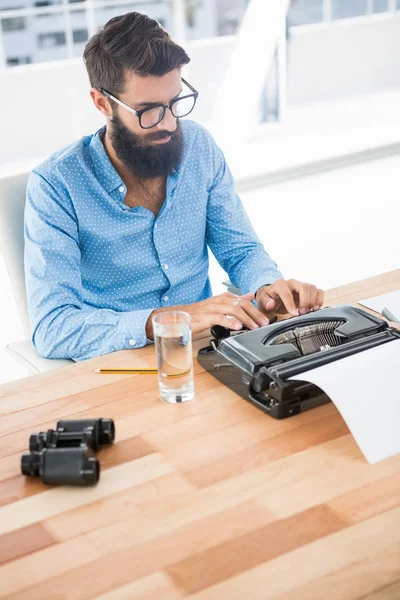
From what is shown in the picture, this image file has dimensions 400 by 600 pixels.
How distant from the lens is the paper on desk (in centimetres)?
A: 120

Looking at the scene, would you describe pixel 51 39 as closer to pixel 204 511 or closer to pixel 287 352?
pixel 287 352

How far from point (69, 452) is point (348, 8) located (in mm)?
9411

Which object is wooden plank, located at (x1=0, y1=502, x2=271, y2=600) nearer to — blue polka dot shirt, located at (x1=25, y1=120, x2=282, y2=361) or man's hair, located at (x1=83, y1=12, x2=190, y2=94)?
blue polka dot shirt, located at (x1=25, y1=120, x2=282, y2=361)

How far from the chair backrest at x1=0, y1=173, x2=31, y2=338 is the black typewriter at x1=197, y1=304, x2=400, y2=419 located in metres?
0.69

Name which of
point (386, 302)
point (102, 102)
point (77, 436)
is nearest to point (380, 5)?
point (102, 102)

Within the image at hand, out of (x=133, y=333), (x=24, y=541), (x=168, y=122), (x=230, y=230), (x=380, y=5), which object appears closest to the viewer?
(x=24, y=541)

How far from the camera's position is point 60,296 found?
6.01ft

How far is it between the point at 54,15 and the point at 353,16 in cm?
362

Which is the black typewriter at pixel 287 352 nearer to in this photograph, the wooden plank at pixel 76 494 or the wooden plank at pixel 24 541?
the wooden plank at pixel 76 494

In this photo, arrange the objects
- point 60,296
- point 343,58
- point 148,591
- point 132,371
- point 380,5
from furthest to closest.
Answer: point 380,5
point 343,58
point 60,296
point 132,371
point 148,591

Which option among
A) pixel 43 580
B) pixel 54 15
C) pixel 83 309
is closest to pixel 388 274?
pixel 83 309

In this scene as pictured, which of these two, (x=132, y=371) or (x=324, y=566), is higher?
(x=324, y=566)

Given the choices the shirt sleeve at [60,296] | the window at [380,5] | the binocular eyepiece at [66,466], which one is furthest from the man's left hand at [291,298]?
the window at [380,5]

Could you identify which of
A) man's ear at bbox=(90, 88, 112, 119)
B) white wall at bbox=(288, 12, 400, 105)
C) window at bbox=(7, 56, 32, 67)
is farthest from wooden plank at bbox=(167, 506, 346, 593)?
white wall at bbox=(288, 12, 400, 105)
